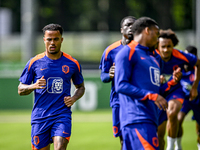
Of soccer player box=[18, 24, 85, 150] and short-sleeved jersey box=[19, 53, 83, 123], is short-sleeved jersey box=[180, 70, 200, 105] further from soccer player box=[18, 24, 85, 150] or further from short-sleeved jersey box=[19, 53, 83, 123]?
short-sleeved jersey box=[19, 53, 83, 123]

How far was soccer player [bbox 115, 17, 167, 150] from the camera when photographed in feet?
15.1

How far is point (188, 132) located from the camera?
12008mm

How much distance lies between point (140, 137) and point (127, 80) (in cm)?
71

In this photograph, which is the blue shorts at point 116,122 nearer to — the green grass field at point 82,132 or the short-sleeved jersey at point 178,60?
the short-sleeved jersey at point 178,60

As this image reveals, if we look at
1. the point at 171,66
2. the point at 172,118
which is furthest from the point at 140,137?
the point at 171,66

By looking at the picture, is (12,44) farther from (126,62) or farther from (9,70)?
(126,62)

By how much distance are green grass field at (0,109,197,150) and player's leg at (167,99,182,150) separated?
5.18 feet

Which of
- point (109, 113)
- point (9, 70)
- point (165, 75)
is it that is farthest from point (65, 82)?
point (9, 70)

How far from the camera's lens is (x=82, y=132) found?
12.4 metres

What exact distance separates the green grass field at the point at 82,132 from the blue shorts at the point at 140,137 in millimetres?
4862

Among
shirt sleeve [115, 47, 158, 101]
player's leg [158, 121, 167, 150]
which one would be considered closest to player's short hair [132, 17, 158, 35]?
shirt sleeve [115, 47, 158, 101]

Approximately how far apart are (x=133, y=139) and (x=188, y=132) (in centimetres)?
781

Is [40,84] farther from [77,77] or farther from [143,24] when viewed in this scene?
[143,24]

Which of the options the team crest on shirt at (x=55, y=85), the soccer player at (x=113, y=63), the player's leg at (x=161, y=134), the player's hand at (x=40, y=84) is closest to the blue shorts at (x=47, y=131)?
the team crest on shirt at (x=55, y=85)
